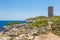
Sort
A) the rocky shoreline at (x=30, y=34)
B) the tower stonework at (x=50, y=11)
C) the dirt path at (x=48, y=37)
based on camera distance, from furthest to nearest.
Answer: the tower stonework at (x=50, y=11)
the dirt path at (x=48, y=37)
the rocky shoreline at (x=30, y=34)

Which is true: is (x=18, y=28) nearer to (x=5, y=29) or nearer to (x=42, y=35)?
(x=5, y=29)

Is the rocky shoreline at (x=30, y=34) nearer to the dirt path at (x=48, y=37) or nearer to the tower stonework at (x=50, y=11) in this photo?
the dirt path at (x=48, y=37)

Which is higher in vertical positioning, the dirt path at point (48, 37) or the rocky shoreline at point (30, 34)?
the rocky shoreline at point (30, 34)

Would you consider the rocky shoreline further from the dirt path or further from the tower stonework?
the tower stonework

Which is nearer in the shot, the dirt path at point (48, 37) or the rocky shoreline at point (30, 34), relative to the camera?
the rocky shoreline at point (30, 34)

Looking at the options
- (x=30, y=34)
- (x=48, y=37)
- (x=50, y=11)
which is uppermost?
(x=50, y=11)

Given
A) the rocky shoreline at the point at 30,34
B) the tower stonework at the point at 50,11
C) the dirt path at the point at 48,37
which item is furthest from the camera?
the tower stonework at the point at 50,11

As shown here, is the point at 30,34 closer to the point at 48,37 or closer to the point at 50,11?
the point at 48,37

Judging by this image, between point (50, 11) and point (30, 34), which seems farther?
point (50, 11)

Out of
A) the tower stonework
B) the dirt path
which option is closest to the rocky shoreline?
the dirt path

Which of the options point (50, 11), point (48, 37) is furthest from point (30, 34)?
point (50, 11)

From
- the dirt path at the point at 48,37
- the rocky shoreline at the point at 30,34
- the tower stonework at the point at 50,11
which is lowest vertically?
the dirt path at the point at 48,37

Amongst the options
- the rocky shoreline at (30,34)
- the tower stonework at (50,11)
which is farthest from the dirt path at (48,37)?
the tower stonework at (50,11)

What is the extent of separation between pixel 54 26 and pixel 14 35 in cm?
454
